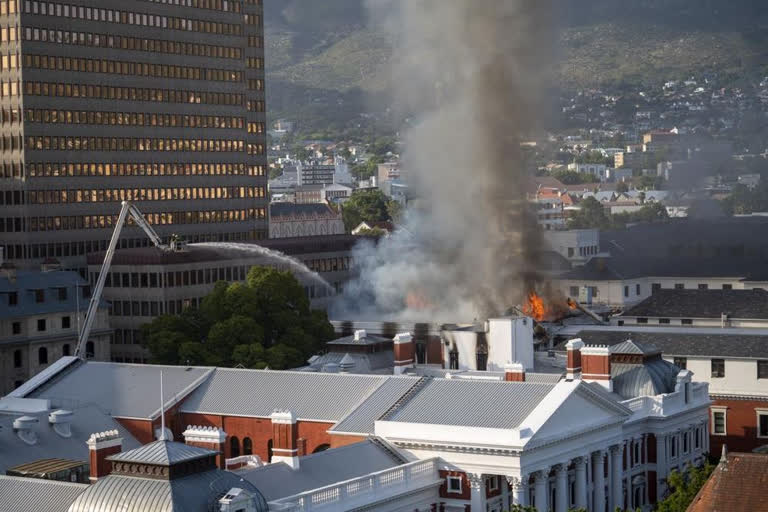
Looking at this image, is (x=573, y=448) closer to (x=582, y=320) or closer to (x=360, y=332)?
(x=360, y=332)

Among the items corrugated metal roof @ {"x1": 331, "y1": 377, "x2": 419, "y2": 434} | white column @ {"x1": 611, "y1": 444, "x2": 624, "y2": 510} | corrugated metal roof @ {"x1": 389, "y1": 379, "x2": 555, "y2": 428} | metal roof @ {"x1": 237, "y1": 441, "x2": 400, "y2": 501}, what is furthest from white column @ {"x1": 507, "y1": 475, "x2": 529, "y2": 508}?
white column @ {"x1": 611, "y1": 444, "x2": 624, "y2": 510}

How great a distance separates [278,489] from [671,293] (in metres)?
91.1

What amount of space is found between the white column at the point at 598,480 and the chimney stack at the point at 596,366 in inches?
352

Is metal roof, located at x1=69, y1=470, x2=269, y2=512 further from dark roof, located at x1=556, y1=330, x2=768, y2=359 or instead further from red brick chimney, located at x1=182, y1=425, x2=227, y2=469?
dark roof, located at x1=556, y1=330, x2=768, y2=359

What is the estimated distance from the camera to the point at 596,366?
371ft

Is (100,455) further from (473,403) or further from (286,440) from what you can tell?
(473,403)

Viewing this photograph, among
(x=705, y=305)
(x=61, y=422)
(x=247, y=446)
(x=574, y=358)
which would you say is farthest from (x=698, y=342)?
(x=61, y=422)

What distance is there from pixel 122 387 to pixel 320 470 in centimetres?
2872

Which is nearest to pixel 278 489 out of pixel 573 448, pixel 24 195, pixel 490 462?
pixel 490 462

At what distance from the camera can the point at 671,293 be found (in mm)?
169750

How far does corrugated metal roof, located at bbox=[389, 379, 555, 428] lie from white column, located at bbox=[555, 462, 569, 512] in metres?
4.16

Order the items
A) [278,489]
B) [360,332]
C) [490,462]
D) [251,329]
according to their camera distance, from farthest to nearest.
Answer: [251,329], [360,332], [490,462], [278,489]

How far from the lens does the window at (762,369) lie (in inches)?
5079

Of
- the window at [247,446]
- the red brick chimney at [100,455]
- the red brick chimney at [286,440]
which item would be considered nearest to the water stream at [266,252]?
the window at [247,446]
